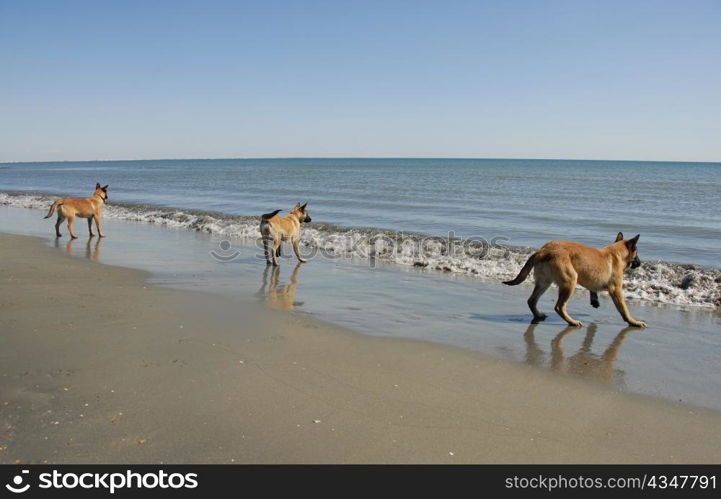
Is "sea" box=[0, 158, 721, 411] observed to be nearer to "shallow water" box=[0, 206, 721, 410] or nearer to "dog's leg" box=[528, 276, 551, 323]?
"shallow water" box=[0, 206, 721, 410]

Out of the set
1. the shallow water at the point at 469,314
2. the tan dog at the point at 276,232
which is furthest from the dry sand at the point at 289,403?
the tan dog at the point at 276,232

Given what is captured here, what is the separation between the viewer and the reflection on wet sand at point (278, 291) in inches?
348

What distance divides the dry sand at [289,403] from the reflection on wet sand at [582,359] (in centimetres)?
36

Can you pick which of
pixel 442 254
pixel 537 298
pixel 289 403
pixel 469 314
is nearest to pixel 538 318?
pixel 537 298

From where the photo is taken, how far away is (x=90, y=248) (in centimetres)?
1402

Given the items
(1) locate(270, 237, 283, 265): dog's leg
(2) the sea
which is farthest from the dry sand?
(1) locate(270, 237, 283, 265): dog's leg

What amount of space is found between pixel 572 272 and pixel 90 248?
1149 cm

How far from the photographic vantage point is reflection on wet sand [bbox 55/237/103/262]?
42.0 ft

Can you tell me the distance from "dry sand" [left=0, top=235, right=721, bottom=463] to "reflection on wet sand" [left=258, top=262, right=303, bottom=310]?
4.52ft

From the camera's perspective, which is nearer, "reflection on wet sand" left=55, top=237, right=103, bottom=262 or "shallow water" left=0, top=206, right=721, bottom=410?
"shallow water" left=0, top=206, right=721, bottom=410

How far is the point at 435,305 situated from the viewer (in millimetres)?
9055
